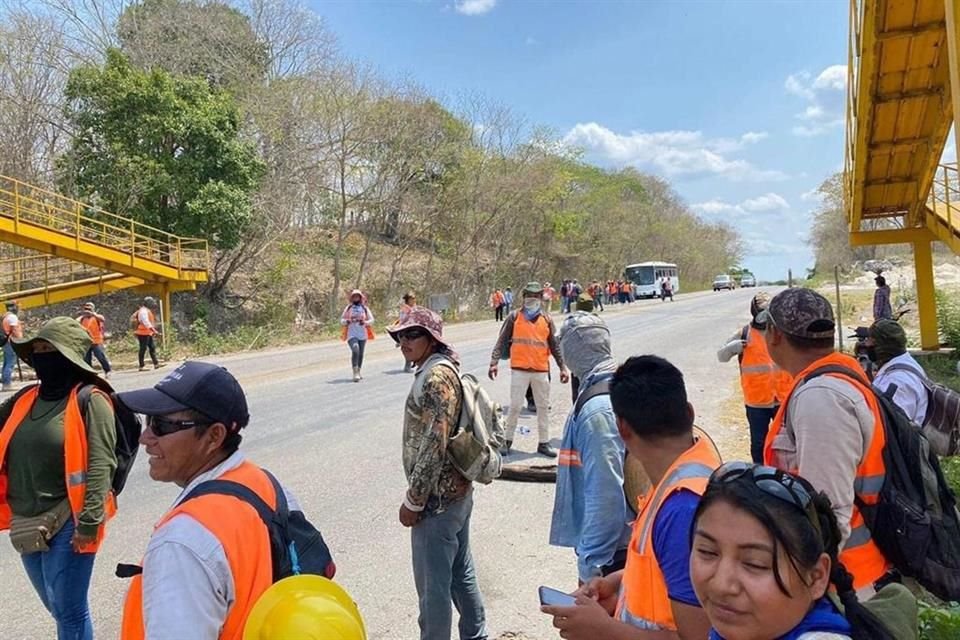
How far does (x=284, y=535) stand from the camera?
65.5 inches

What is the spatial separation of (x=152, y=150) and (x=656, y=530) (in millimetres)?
25068

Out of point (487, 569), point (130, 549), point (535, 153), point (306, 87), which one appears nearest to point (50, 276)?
point (306, 87)

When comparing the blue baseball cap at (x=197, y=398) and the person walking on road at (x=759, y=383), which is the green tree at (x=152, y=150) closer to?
the person walking on road at (x=759, y=383)

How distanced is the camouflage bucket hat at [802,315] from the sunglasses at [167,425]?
6.89ft

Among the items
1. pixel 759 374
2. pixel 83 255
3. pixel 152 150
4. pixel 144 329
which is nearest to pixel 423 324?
pixel 759 374

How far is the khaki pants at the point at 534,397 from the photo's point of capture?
7.56m

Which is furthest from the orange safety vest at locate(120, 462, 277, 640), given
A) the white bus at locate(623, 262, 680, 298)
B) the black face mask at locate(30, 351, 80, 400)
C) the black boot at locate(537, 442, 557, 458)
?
the white bus at locate(623, 262, 680, 298)

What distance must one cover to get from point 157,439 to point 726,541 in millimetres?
1478

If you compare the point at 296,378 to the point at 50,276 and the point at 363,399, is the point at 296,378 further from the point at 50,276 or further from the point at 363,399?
the point at 50,276

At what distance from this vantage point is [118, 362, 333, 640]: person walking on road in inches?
57.2

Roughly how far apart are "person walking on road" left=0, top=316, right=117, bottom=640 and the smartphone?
2177mm

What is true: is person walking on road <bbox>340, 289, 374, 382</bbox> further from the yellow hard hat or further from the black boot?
the yellow hard hat

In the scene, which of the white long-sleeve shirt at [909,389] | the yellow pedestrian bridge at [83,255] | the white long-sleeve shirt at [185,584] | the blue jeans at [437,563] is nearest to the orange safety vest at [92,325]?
the yellow pedestrian bridge at [83,255]

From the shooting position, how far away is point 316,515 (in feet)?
18.4
